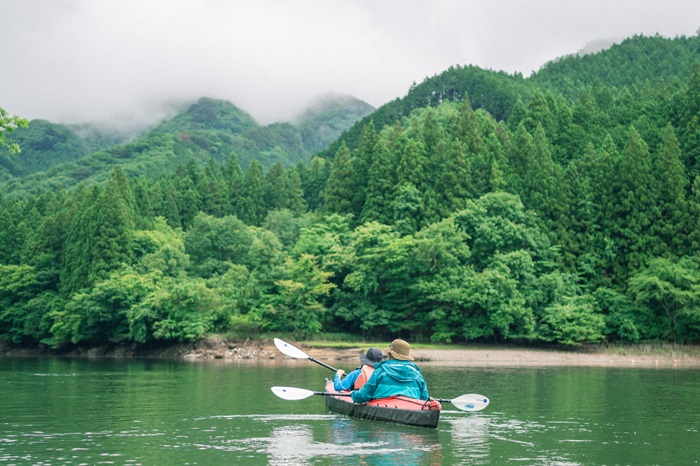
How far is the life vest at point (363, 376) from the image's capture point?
2203cm

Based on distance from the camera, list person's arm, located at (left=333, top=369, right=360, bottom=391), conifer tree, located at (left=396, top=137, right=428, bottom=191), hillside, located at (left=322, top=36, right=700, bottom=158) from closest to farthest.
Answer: person's arm, located at (left=333, top=369, right=360, bottom=391), conifer tree, located at (left=396, top=137, right=428, bottom=191), hillside, located at (left=322, top=36, right=700, bottom=158)

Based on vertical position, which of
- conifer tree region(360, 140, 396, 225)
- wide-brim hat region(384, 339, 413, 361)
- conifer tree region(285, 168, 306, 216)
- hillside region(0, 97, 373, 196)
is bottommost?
wide-brim hat region(384, 339, 413, 361)

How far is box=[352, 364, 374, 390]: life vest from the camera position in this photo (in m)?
22.0

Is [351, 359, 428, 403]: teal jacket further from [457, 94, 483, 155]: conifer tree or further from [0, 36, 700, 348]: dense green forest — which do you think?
[457, 94, 483, 155]: conifer tree

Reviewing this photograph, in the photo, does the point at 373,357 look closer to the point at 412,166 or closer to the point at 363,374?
the point at 363,374

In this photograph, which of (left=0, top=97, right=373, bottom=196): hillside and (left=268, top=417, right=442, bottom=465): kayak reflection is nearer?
(left=268, top=417, right=442, bottom=465): kayak reflection

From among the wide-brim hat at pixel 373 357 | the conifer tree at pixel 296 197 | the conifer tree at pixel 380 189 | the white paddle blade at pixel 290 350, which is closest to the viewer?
the wide-brim hat at pixel 373 357

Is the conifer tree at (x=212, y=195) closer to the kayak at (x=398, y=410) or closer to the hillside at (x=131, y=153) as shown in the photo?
the hillside at (x=131, y=153)

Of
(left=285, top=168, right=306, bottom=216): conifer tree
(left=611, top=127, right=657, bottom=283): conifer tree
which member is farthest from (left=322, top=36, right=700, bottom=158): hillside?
(left=611, top=127, right=657, bottom=283): conifer tree

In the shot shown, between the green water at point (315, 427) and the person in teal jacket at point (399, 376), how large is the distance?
0.89 meters

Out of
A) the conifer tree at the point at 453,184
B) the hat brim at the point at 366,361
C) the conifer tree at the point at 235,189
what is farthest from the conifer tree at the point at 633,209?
the hat brim at the point at 366,361

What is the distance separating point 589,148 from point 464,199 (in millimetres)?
13988

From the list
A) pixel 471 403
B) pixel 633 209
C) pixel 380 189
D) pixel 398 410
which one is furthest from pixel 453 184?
pixel 398 410

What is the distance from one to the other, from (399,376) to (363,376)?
2.28m
